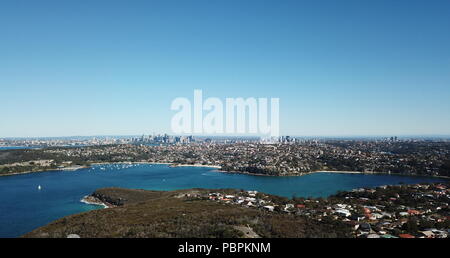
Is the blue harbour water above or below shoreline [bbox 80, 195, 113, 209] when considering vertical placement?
below

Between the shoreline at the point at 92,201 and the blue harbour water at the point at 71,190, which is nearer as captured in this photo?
the blue harbour water at the point at 71,190

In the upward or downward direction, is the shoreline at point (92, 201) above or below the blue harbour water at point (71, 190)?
above

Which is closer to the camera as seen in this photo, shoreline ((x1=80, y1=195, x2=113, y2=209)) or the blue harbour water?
the blue harbour water

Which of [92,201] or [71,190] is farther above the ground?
[92,201]

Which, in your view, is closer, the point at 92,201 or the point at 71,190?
the point at 92,201

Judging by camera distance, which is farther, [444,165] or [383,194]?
[444,165]
